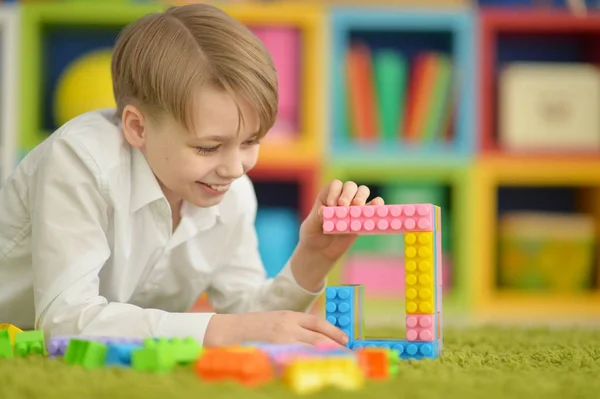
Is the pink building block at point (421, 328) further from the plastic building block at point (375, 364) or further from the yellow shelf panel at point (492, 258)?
the yellow shelf panel at point (492, 258)

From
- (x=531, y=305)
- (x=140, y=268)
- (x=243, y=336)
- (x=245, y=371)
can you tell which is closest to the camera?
(x=245, y=371)

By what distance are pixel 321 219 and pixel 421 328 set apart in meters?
0.25

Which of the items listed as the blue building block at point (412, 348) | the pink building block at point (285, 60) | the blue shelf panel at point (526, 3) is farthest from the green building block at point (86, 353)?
the blue shelf panel at point (526, 3)

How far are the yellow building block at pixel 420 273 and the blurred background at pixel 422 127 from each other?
1413 mm

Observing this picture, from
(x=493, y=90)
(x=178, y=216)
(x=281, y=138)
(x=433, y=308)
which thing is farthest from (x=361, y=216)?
(x=493, y=90)

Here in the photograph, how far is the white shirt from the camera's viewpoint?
3.72 feet

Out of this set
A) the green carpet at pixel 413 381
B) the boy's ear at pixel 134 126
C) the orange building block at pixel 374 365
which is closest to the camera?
the green carpet at pixel 413 381

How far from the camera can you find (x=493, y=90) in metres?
2.91

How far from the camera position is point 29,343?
1095 mm

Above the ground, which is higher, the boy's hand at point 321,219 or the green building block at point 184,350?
the boy's hand at point 321,219

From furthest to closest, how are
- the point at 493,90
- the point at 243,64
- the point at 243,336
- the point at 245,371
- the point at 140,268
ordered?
1. the point at 493,90
2. the point at 140,268
3. the point at 243,64
4. the point at 243,336
5. the point at 245,371

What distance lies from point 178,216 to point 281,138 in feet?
4.00

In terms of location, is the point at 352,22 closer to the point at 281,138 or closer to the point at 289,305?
the point at 281,138

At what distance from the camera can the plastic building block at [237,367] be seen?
0.81m
